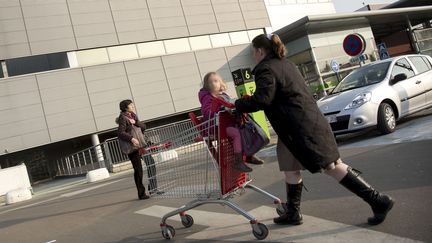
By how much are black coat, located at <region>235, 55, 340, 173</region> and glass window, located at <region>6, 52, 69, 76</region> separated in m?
23.3

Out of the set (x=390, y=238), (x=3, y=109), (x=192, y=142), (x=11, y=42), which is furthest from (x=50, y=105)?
(x=390, y=238)

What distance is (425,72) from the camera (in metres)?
10.1

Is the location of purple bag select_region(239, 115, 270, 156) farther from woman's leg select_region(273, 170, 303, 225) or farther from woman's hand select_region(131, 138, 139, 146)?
woman's hand select_region(131, 138, 139, 146)

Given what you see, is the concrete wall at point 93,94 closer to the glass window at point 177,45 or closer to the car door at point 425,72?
the glass window at point 177,45

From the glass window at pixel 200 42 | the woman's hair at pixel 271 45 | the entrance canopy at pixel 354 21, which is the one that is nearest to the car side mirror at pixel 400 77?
the woman's hair at pixel 271 45

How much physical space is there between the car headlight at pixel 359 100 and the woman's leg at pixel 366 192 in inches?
199

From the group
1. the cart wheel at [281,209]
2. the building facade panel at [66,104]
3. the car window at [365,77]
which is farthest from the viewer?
the building facade panel at [66,104]

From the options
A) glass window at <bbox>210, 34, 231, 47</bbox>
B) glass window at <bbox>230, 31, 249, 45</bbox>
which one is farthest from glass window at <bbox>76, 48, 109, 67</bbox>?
glass window at <bbox>230, 31, 249, 45</bbox>

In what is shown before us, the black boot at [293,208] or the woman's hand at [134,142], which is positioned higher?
the woman's hand at [134,142]

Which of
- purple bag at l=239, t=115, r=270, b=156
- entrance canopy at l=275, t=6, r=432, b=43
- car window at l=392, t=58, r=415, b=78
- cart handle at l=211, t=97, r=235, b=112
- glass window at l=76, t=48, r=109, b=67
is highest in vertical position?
glass window at l=76, t=48, r=109, b=67

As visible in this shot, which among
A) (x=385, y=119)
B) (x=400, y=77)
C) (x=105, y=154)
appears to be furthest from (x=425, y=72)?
(x=105, y=154)

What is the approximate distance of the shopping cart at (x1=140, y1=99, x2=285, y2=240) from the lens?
4.24 meters

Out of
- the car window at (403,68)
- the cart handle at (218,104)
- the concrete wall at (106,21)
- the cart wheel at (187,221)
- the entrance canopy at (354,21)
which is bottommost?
the cart wheel at (187,221)

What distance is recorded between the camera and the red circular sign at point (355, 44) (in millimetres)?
12340
